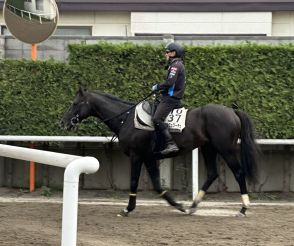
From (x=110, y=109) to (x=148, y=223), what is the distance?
2.05 m

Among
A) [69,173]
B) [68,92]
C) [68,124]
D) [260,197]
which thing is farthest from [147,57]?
[69,173]

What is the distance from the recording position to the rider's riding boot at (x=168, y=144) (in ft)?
30.8

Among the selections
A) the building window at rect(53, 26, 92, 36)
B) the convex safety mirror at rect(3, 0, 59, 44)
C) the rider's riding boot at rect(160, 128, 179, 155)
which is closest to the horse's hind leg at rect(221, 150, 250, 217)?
the rider's riding boot at rect(160, 128, 179, 155)

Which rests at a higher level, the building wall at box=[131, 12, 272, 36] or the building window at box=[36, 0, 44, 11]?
the building wall at box=[131, 12, 272, 36]

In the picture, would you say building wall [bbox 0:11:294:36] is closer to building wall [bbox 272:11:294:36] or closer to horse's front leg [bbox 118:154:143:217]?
building wall [bbox 272:11:294:36]

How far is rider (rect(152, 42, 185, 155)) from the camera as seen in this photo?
30.7 feet

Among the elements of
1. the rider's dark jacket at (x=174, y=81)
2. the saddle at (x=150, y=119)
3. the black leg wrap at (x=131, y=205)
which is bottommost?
the black leg wrap at (x=131, y=205)

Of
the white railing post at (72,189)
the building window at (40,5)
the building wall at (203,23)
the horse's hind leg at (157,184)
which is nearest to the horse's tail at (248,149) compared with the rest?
the horse's hind leg at (157,184)

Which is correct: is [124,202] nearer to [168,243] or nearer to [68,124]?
[68,124]

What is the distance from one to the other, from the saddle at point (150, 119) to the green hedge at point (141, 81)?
1990 mm

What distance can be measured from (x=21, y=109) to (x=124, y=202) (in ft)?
8.47

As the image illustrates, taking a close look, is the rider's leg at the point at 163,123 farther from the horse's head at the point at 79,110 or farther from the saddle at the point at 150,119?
the horse's head at the point at 79,110

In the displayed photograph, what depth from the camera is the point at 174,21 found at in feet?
53.0

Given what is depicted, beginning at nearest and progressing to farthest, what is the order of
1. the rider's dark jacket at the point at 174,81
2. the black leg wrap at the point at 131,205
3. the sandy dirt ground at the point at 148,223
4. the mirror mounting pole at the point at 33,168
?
the sandy dirt ground at the point at 148,223 → the rider's dark jacket at the point at 174,81 → the black leg wrap at the point at 131,205 → the mirror mounting pole at the point at 33,168
